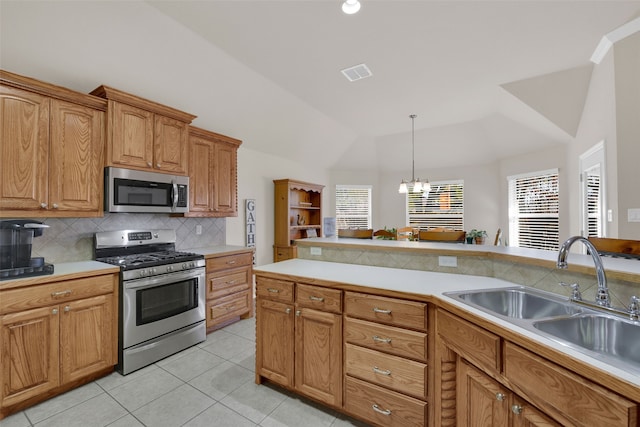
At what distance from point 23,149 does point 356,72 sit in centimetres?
321

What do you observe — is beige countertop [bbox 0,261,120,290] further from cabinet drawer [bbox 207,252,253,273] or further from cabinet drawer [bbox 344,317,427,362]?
cabinet drawer [bbox 344,317,427,362]

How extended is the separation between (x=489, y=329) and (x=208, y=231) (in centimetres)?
357

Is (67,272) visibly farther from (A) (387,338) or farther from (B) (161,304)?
(A) (387,338)

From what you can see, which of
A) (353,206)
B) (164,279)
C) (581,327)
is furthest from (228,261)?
(353,206)

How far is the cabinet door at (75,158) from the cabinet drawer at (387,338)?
8.21ft

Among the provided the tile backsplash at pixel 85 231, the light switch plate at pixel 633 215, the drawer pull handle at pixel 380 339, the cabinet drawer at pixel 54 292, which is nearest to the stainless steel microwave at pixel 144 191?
the tile backsplash at pixel 85 231

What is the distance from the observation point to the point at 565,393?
0.89 m

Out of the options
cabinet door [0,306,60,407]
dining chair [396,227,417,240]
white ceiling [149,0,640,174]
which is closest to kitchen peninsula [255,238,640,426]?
cabinet door [0,306,60,407]

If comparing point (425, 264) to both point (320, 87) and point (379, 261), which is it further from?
point (320, 87)

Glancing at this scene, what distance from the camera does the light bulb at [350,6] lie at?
2.22m

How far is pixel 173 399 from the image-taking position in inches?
83.4

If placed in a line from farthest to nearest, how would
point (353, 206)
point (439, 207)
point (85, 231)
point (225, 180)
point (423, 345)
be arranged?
point (353, 206), point (439, 207), point (225, 180), point (85, 231), point (423, 345)

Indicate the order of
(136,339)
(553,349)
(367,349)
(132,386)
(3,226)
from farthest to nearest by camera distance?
(136,339)
(132,386)
(3,226)
(367,349)
(553,349)

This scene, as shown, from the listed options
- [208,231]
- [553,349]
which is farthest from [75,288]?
[553,349]
